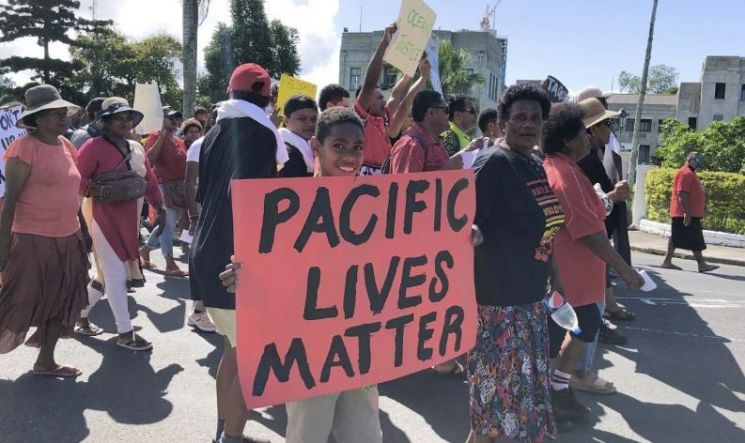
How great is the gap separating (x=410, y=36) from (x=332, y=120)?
2.39 m

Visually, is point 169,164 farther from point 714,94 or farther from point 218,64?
point 714,94

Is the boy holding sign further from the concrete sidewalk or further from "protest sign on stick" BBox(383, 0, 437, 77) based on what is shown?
the concrete sidewalk

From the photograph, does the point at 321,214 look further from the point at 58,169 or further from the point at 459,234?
the point at 58,169

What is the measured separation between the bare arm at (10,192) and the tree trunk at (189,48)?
31.6ft

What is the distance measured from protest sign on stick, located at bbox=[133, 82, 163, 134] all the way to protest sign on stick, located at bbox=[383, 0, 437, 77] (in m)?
3.65

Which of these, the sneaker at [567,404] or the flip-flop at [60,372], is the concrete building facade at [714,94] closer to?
the sneaker at [567,404]

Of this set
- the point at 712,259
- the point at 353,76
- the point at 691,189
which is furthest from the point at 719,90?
the point at 691,189

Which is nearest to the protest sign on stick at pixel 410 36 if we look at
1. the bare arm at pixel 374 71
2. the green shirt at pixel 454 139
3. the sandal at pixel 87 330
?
the bare arm at pixel 374 71

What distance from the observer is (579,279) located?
11.2 feet

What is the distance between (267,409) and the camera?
144 inches

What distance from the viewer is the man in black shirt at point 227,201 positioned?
2.64 metres

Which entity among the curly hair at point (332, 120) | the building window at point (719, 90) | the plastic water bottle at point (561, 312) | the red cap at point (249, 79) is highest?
the building window at point (719, 90)

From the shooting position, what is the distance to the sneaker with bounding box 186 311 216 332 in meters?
5.05

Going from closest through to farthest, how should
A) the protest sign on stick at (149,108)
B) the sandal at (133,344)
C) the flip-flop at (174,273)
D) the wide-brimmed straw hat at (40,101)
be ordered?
the wide-brimmed straw hat at (40,101) → the sandal at (133,344) → the protest sign on stick at (149,108) → the flip-flop at (174,273)
